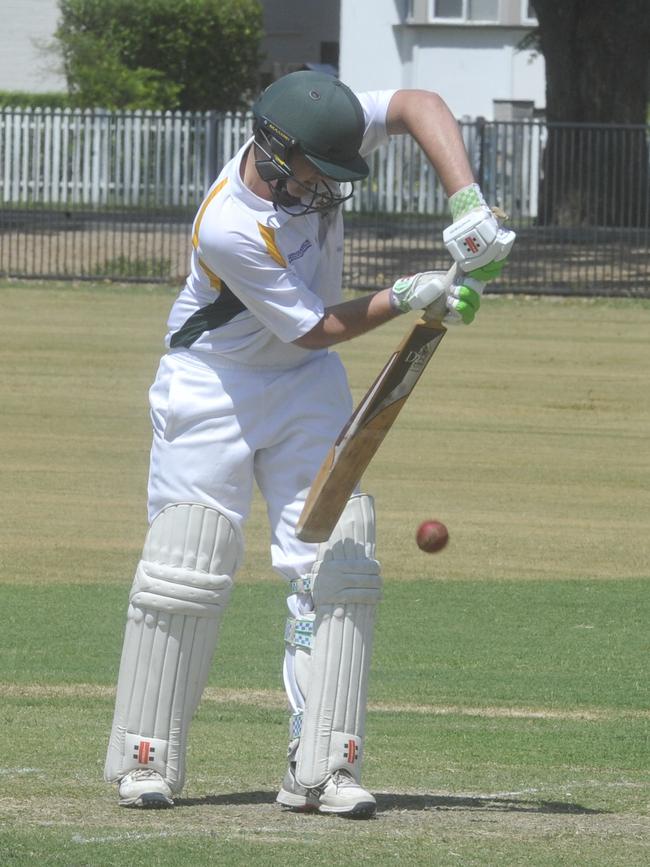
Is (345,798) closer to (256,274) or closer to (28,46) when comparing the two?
(256,274)

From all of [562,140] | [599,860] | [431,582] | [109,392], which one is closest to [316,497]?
[599,860]

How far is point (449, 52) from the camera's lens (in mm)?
48188

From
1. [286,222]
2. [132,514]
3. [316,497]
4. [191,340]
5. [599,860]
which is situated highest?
[286,222]

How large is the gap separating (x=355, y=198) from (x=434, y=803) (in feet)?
69.9

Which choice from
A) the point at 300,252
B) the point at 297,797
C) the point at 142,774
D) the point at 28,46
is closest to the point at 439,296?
the point at 300,252

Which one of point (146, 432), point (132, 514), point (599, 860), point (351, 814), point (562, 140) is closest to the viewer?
point (599, 860)

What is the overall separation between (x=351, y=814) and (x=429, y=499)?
766cm

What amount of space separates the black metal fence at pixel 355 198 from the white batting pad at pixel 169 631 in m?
20.3

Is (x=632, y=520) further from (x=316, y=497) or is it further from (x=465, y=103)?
(x=465, y=103)

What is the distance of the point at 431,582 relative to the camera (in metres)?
10.3

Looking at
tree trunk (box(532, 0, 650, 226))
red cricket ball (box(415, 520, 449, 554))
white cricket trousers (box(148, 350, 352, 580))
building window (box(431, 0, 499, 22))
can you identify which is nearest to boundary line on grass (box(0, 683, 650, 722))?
red cricket ball (box(415, 520, 449, 554))

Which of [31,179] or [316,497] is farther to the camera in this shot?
[31,179]

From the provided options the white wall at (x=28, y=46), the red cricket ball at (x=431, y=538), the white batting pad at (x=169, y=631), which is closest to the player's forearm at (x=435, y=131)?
the white batting pad at (x=169, y=631)

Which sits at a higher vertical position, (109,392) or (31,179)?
(31,179)
